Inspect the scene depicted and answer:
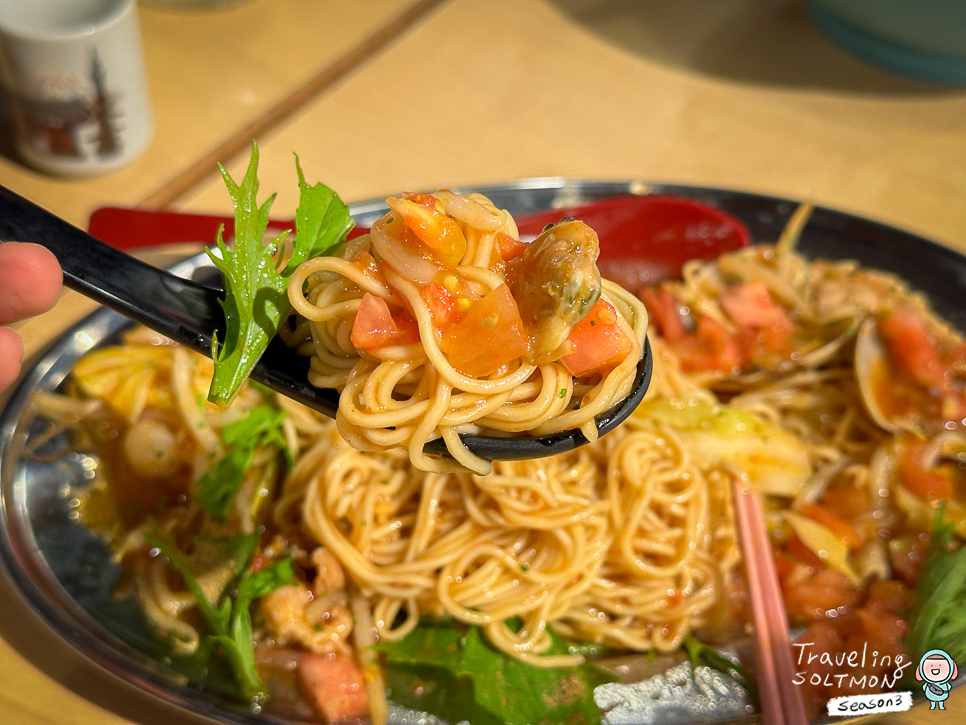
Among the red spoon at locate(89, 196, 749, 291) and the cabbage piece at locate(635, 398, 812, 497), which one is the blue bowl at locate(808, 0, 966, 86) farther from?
the cabbage piece at locate(635, 398, 812, 497)

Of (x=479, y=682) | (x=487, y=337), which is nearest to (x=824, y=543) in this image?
(x=479, y=682)

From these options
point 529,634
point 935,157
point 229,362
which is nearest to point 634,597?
point 529,634

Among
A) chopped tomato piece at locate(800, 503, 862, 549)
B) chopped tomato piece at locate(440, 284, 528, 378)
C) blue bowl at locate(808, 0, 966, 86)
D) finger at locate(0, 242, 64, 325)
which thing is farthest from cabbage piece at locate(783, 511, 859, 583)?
blue bowl at locate(808, 0, 966, 86)

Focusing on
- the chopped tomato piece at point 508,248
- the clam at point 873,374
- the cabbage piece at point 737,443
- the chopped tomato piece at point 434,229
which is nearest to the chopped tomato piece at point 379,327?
the chopped tomato piece at point 434,229

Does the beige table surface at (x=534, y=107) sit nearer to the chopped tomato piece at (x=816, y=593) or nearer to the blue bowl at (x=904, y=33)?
the blue bowl at (x=904, y=33)

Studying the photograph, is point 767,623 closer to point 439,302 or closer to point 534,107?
point 439,302

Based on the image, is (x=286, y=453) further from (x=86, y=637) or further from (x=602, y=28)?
(x=602, y=28)
